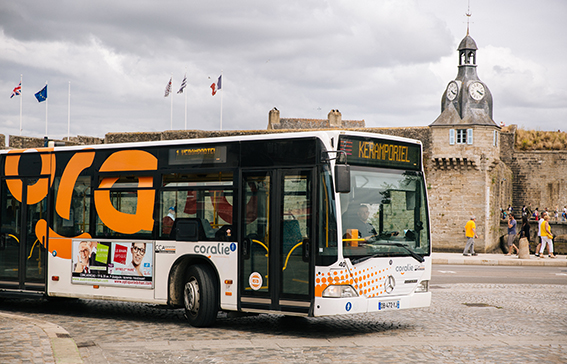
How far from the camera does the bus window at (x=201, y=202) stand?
30.7 ft

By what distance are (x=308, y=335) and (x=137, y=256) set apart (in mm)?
3020

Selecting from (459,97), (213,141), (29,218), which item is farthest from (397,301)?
(459,97)

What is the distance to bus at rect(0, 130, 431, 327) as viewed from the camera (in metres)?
8.55

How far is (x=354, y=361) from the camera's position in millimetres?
6984

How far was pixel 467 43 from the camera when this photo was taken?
4853 centimetres

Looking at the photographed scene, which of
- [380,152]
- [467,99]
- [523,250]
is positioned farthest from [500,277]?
[467,99]

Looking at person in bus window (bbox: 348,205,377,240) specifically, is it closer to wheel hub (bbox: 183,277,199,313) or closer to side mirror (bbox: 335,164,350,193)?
side mirror (bbox: 335,164,350,193)

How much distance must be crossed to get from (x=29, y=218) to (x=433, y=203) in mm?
35588

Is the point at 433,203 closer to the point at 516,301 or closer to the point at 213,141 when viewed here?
the point at 516,301

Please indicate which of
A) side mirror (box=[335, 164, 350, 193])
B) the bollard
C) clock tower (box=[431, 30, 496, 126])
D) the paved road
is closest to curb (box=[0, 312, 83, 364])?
side mirror (box=[335, 164, 350, 193])

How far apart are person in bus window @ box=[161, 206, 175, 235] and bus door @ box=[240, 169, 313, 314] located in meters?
1.27

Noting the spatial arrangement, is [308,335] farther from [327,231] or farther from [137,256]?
[137,256]

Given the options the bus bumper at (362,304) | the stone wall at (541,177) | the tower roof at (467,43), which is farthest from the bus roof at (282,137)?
the stone wall at (541,177)

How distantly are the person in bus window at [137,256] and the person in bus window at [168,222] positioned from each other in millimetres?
449
